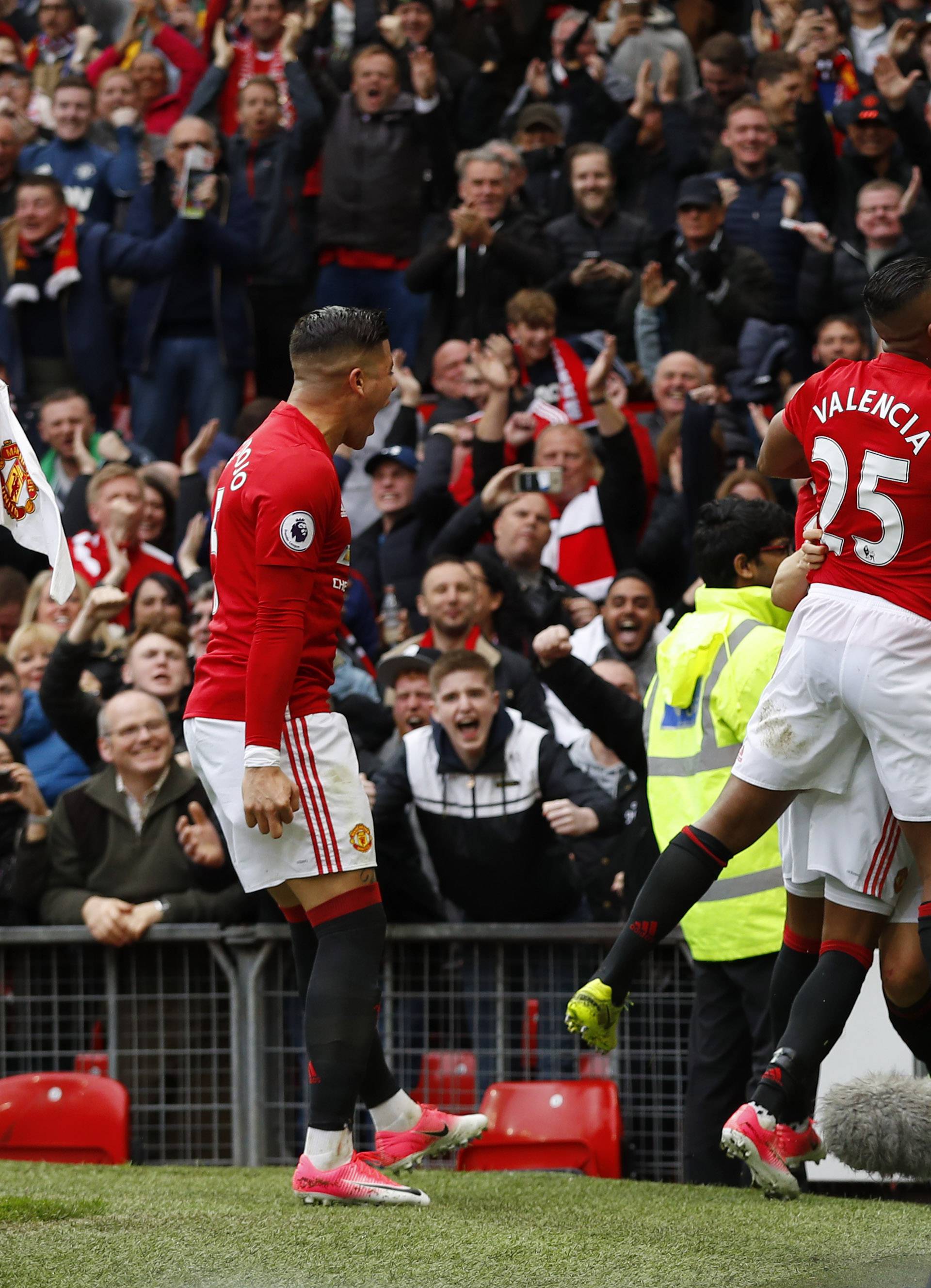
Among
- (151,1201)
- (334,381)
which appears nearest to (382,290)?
(334,381)

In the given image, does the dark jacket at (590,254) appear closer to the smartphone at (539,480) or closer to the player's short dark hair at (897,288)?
the smartphone at (539,480)

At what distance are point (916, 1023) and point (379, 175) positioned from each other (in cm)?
884

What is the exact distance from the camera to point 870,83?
456 inches

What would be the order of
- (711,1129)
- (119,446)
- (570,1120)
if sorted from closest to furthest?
(711,1129)
(570,1120)
(119,446)

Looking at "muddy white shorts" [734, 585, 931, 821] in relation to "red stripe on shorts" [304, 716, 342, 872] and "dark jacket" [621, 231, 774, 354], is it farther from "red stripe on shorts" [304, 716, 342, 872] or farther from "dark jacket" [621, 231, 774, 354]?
"dark jacket" [621, 231, 774, 354]

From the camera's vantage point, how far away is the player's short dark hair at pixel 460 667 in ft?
22.2

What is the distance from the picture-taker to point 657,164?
1194cm

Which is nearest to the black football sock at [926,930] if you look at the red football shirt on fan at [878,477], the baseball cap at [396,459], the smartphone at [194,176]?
the red football shirt on fan at [878,477]

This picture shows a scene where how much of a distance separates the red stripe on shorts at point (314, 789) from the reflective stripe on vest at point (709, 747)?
4.72 feet

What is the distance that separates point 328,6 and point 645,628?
7763mm

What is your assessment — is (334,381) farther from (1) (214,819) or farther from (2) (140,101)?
(2) (140,101)

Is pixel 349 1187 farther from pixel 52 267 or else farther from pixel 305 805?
pixel 52 267

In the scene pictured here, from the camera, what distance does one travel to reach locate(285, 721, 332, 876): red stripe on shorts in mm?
4344

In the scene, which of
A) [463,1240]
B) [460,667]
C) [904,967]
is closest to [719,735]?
[904,967]
